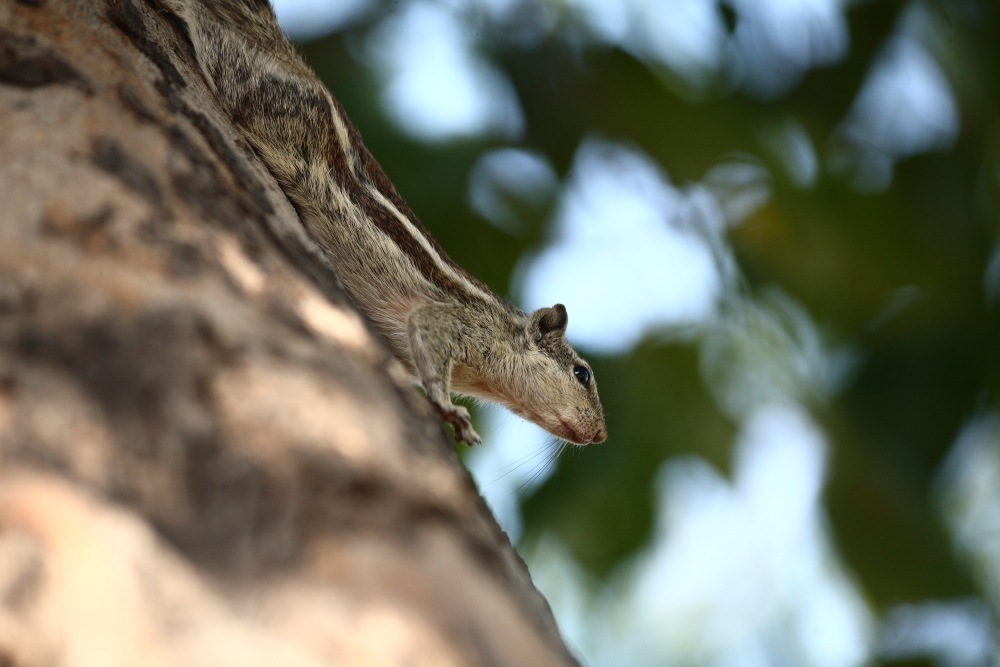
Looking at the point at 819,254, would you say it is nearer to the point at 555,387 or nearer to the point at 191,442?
the point at 555,387

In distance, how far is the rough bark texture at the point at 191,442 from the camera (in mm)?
1173

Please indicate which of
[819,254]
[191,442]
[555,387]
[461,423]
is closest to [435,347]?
[461,423]

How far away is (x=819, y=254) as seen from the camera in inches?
222

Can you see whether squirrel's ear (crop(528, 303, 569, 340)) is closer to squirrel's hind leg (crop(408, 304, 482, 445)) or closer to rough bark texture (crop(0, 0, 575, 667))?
squirrel's hind leg (crop(408, 304, 482, 445))

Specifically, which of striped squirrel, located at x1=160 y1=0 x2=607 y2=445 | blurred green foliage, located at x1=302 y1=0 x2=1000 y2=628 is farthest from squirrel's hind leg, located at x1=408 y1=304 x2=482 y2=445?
blurred green foliage, located at x1=302 y1=0 x2=1000 y2=628

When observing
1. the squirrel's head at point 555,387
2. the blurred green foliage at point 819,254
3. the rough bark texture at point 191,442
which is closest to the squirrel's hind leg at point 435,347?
the squirrel's head at point 555,387

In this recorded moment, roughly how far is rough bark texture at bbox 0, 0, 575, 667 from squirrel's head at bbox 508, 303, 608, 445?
240cm

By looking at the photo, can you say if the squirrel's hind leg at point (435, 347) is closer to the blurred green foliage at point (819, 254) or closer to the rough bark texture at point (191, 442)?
the rough bark texture at point (191, 442)

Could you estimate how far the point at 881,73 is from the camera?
5965 millimetres

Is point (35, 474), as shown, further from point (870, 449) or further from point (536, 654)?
point (870, 449)

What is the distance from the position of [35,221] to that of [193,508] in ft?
2.12

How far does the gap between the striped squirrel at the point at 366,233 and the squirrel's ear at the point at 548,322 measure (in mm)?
95

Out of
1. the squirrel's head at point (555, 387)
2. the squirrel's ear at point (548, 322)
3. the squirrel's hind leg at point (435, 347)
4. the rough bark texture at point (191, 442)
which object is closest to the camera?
the rough bark texture at point (191, 442)

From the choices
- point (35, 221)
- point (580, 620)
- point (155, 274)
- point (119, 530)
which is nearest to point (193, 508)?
point (119, 530)
